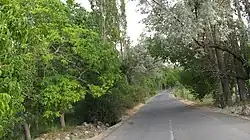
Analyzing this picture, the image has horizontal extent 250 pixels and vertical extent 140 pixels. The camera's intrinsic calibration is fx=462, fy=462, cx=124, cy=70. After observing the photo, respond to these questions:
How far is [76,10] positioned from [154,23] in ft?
24.6

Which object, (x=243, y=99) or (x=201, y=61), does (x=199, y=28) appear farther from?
(x=201, y=61)

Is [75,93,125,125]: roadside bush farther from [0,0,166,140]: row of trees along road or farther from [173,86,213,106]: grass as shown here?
[173,86,213,106]: grass

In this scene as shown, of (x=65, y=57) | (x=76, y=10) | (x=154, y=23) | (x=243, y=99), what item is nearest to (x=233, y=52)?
(x=243, y=99)

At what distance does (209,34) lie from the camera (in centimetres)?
3350

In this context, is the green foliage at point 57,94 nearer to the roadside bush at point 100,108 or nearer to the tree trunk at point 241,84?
the roadside bush at point 100,108

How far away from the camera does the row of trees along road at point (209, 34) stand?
30047mm

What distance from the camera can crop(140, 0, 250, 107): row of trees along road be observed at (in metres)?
30.0

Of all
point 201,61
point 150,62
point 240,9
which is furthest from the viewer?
point 150,62

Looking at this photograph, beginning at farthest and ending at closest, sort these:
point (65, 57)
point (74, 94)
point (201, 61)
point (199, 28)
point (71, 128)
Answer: point (201, 61)
point (199, 28)
point (71, 128)
point (65, 57)
point (74, 94)

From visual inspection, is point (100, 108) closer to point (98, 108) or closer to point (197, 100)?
point (98, 108)

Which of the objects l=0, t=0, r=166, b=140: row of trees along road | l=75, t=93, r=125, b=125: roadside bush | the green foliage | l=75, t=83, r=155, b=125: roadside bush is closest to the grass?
l=75, t=83, r=155, b=125: roadside bush

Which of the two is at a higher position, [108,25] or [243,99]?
[108,25]

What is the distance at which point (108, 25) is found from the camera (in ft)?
142

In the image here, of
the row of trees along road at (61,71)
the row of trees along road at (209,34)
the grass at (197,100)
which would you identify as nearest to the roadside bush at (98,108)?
the row of trees along road at (61,71)
